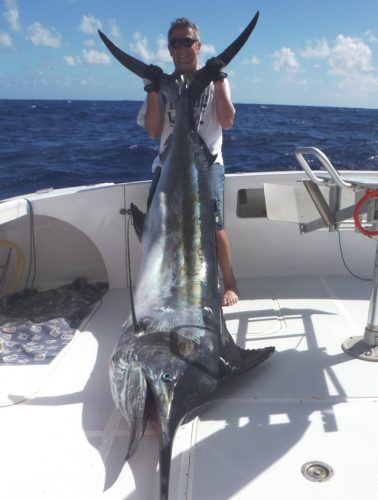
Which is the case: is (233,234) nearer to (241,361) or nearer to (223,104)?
(223,104)

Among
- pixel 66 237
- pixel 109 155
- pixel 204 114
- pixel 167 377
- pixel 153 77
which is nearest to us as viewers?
pixel 167 377

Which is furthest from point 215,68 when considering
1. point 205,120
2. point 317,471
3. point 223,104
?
point 317,471

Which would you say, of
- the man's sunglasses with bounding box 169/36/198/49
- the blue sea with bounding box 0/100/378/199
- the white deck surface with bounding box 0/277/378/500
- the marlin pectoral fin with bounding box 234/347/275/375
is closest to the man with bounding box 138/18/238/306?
the man's sunglasses with bounding box 169/36/198/49

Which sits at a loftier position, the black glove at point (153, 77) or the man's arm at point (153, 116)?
the black glove at point (153, 77)

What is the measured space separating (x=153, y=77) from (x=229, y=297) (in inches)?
53.3

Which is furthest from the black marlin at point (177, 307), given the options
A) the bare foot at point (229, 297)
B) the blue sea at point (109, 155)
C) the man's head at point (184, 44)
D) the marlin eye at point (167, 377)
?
the blue sea at point (109, 155)

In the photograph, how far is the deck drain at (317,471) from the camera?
5.19 ft

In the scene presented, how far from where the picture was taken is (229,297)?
299cm

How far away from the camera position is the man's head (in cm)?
279

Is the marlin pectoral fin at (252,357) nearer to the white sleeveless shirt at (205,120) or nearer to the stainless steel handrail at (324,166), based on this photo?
the stainless steel handrail at (324,166)

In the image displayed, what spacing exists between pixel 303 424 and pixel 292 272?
5.52 feet

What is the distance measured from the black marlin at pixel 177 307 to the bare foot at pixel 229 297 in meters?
0.57

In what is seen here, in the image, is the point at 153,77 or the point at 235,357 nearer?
the point at 235,357

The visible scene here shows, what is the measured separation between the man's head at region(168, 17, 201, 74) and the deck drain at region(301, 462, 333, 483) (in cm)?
223
